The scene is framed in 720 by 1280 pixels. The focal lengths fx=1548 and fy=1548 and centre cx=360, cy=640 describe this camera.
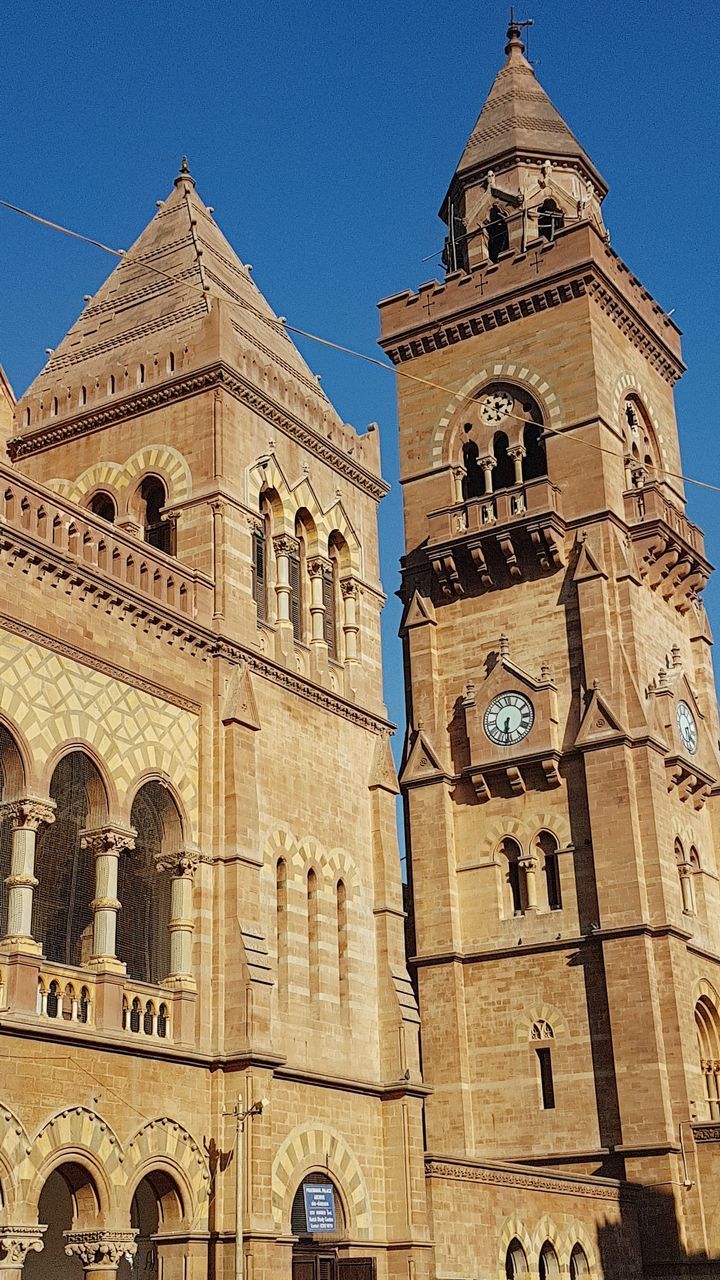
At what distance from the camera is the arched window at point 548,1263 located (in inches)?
1238

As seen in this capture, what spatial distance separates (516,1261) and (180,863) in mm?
11613

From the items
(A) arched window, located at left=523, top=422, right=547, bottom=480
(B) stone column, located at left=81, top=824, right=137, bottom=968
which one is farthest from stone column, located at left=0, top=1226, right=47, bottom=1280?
(A) arched window, located at left=523, top=422, right=547, bottom=480

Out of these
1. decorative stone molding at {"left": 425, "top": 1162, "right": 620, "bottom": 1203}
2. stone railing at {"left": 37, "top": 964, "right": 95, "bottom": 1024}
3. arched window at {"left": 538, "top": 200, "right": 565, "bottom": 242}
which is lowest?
decorative stone molding at {"left": 425, "top": 1162, "right": 620, "bottom": 1203}

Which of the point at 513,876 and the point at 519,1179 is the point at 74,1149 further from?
the point at 513,876

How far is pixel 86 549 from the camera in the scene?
25219 millimetres

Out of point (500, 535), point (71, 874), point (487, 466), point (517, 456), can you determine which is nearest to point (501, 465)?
point (487, 466)

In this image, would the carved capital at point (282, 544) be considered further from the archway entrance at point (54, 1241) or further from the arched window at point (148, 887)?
the archway entrance at point (54, 1241)

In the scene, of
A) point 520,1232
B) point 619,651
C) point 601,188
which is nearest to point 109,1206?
point 520,1232

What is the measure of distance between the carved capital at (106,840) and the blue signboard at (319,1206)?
6843 mm

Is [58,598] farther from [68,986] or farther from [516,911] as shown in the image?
[516,911]

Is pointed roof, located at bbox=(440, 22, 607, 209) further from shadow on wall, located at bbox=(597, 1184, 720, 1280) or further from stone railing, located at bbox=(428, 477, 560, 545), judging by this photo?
shadow on wall, located at bbox=(597, 1184, 720, 1280)

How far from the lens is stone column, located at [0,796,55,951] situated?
2173 centimetres

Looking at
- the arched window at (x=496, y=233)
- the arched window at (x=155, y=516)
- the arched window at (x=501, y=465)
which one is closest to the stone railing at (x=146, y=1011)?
the arched window at (x=155, y=516)

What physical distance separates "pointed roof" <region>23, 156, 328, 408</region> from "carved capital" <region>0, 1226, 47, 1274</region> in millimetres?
16711
